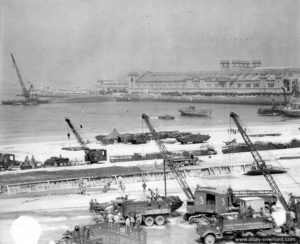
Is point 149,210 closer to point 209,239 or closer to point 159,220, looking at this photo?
point 159,220

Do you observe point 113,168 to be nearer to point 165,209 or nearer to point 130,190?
point 130,190

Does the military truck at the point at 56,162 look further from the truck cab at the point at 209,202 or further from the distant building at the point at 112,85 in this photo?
the distant building at the point at 112,85

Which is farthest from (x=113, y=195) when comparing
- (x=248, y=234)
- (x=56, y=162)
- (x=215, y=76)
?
(x=215, y=76)

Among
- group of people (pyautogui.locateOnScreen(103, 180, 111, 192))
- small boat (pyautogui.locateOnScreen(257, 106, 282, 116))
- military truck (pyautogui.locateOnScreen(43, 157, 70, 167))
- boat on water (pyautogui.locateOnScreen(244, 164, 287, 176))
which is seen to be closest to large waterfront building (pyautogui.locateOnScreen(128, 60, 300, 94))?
small boat (pyautogui.locateOnScreen(257, 106, 282, 116))

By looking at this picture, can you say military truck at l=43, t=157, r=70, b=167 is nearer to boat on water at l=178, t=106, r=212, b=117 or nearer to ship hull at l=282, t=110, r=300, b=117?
boat on water at l=178, t=106, r=212, b=117

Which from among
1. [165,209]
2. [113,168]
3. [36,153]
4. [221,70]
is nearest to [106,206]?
[165,209]

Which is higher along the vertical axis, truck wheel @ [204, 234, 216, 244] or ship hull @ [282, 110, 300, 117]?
ship hull @ [282, 110, 300, 117]
